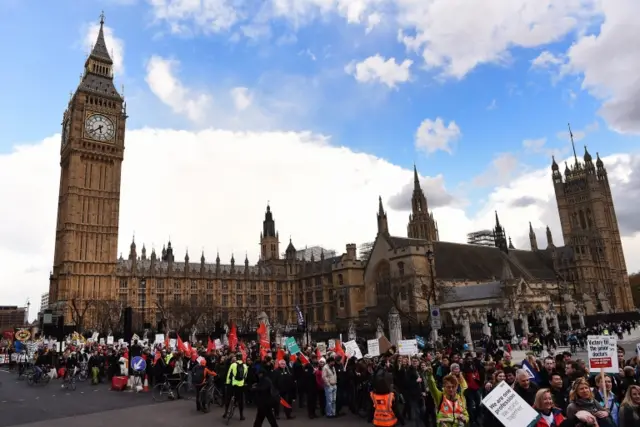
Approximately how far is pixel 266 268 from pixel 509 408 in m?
93.0

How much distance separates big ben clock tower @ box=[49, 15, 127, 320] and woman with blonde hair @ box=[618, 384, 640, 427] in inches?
2996

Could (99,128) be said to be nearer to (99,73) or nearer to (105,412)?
(99,73)

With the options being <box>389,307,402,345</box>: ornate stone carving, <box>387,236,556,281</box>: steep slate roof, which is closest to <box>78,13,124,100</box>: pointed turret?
<box>387,236,556,281</box>: steep slate roof

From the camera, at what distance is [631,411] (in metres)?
5.50

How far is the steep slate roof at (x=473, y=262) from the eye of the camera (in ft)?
200

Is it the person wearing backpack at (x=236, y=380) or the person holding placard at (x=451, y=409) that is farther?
the person wearing backpack at (x=236, y=380)

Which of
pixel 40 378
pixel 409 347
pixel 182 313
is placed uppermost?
pixel 182 313

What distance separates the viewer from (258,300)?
298 feet

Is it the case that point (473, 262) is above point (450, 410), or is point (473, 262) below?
above

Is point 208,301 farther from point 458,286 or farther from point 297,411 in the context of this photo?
point 297,411

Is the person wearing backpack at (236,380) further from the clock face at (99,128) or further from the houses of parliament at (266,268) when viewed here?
the clock face at (99,128)

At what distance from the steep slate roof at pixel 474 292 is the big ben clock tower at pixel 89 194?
52864 mm

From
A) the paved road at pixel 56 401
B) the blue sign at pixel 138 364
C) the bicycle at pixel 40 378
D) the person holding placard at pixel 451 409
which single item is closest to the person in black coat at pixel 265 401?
the person holding placard at pixel 451 409

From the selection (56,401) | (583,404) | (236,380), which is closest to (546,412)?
(583,404)
